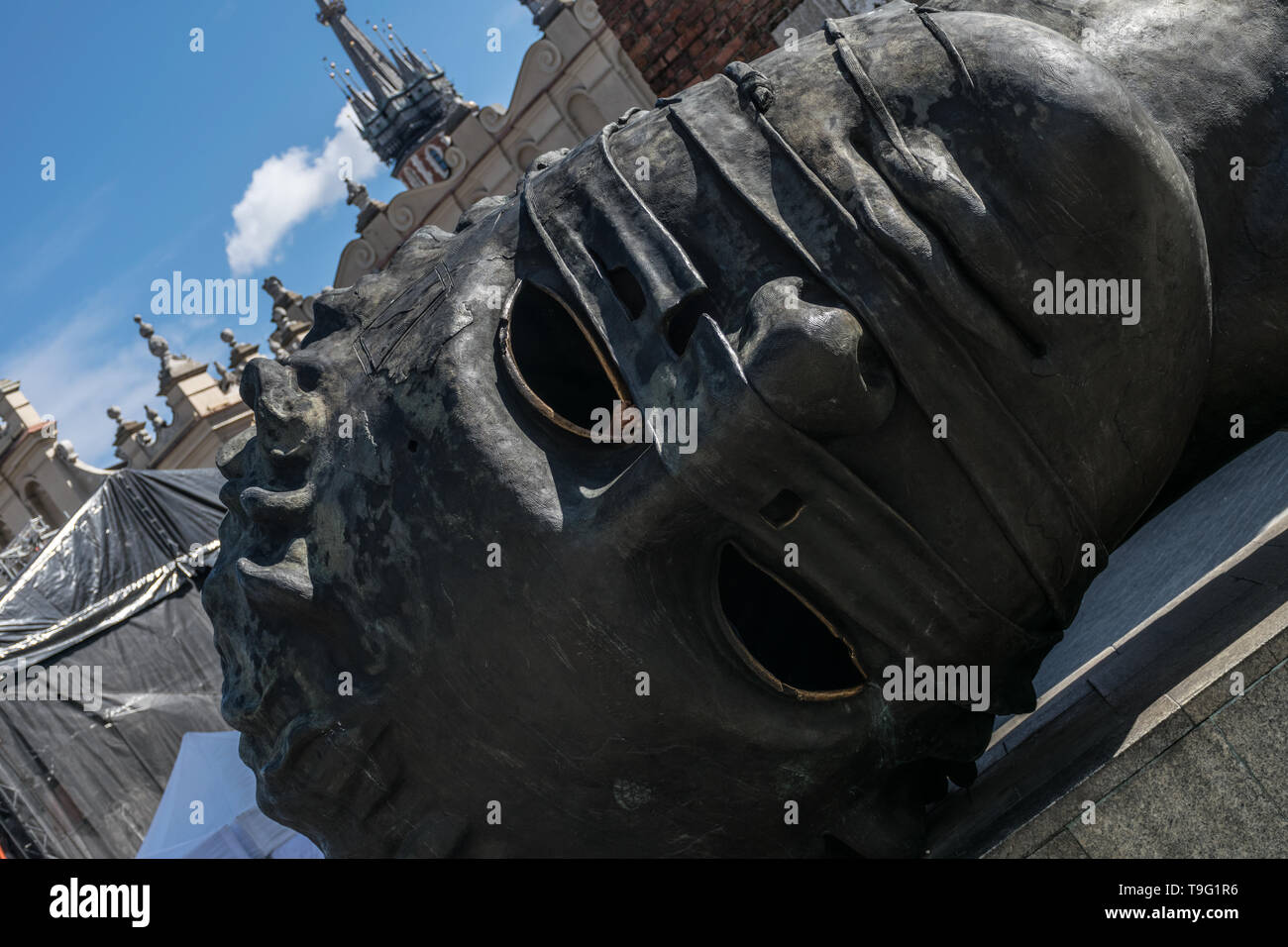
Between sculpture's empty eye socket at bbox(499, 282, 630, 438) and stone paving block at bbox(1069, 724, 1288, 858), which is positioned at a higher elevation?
sculpture's empty eye socket at bbox(499, 282, 630, 438)

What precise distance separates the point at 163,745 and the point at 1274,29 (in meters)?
11.6

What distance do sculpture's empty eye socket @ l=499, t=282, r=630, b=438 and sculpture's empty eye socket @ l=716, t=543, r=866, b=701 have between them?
0.53 m

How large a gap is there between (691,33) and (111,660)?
8436 millimetres

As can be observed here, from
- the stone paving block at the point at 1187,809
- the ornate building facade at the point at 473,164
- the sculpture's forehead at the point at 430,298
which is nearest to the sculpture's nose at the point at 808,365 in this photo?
the sculpture's forehead at the point at 430,298

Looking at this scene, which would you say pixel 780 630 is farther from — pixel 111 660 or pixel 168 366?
Result: pixel 168 366

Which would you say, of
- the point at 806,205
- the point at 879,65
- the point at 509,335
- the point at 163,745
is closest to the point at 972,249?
the point at 806,205

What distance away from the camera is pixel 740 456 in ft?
7.73

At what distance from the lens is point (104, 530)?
1237 centimetres

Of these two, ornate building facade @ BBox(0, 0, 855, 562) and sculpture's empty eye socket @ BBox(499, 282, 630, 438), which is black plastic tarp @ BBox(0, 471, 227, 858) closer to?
ornate building facade @ BBox(0, 0, 855, 562)

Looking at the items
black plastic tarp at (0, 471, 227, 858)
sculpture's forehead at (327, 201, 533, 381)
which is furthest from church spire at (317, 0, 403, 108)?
sculpture's forehead at (327, 201, 533, 381)

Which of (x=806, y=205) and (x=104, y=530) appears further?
(x=104, y=530)

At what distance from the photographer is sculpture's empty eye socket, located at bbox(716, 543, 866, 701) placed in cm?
295

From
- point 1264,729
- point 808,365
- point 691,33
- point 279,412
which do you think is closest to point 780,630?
point 808,365
